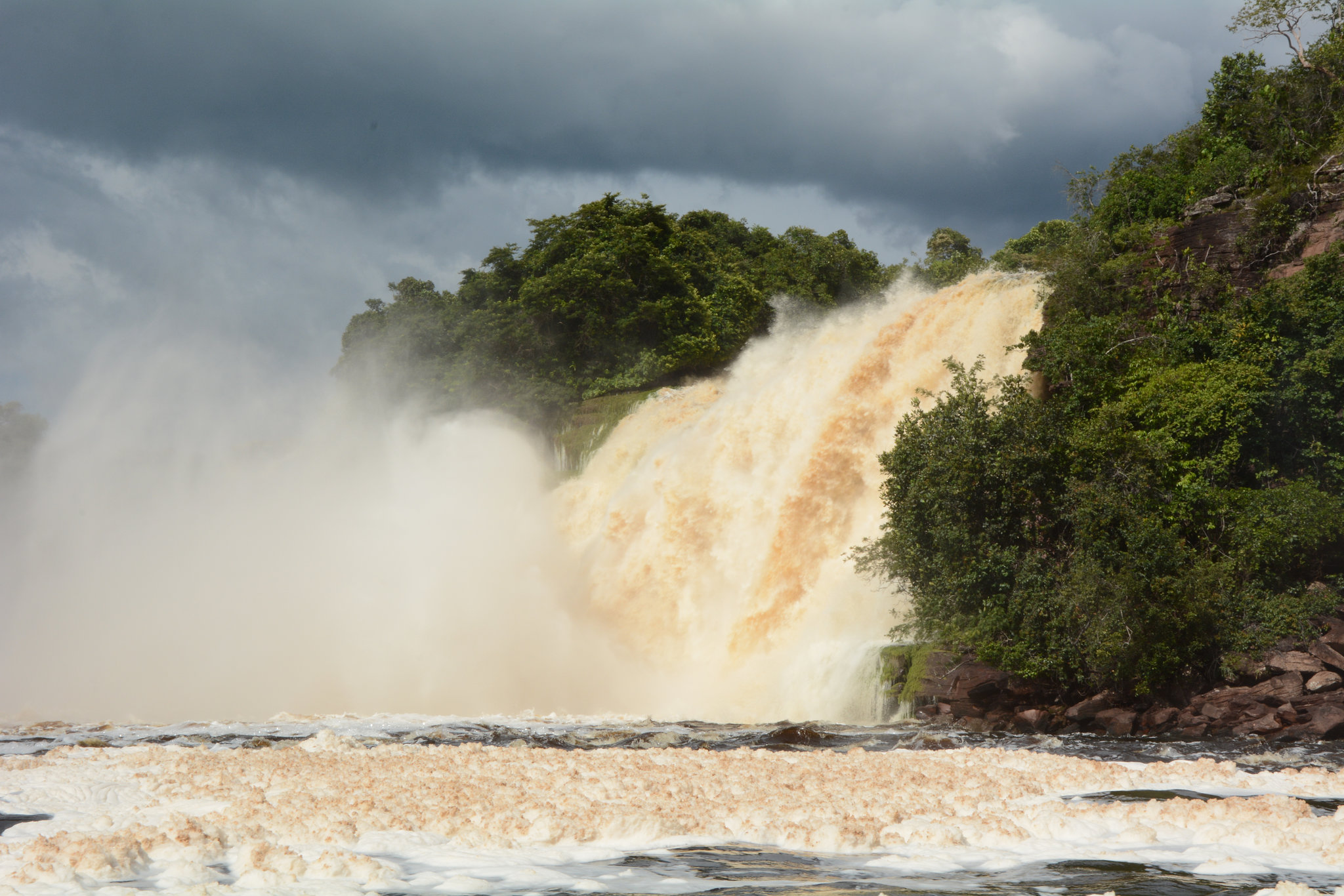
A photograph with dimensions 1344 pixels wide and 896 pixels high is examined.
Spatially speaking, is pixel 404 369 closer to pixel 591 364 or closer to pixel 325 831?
pixel 591 364

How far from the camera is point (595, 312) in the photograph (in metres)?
44.4

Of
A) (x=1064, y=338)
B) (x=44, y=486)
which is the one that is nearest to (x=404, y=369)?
(x=44, y=486)

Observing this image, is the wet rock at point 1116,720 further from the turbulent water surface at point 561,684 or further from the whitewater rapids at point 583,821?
the whitewater rapids at point 583,821

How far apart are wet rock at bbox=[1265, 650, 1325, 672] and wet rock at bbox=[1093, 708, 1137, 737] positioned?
8.28ft

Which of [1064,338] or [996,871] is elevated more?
[1064,338]

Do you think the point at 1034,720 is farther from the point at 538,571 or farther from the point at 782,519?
the point at 538,571

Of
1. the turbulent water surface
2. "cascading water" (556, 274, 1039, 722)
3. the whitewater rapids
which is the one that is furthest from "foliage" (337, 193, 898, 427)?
the whitewater rapids

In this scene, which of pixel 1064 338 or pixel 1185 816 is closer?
pixel 1185 816

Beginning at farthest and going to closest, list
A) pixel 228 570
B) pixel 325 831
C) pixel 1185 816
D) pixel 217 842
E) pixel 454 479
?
pixel 454 479, pixel 228 570, pixel 1185 816, pixel 325 831, pixel 217 842

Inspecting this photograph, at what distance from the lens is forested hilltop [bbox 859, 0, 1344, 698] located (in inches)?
712

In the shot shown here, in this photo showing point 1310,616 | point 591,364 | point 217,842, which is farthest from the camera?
point 591,364

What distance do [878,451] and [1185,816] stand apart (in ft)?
56.2

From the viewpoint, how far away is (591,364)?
4472 cm

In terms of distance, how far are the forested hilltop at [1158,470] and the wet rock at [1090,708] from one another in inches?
15.0
